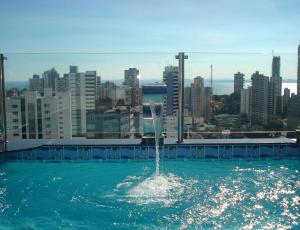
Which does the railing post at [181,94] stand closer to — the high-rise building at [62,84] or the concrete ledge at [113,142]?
the concrete ledge at [113,142]

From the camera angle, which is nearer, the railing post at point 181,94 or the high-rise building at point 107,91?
the high-rise building at point 107,91

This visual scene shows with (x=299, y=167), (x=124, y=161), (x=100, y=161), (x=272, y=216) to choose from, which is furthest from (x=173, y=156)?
(x=272, y=216)

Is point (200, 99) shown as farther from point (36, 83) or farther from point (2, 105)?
point (2, 105)

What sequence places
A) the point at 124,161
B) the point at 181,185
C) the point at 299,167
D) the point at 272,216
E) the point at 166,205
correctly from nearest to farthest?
the point at 272,216 < the point at 166,205 < the point at 181,185 < the point at 299,167 < the point at 124,161

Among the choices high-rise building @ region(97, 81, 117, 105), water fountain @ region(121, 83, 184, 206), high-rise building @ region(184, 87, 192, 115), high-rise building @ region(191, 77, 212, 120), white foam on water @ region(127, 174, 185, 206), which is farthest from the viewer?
high-rise building @ region(184, 87, 192, 115)

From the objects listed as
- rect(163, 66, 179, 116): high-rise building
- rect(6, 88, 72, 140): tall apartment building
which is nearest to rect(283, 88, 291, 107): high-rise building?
rect(163, 66, 179, 116): high-rise building

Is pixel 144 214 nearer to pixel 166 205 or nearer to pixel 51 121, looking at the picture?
pixel 166 205

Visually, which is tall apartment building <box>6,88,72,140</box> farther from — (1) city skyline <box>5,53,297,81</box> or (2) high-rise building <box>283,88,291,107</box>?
(2) high-rise building <box>283,88,291,107</box>

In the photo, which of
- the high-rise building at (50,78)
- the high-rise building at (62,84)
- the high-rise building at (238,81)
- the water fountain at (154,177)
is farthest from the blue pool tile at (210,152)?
the high-rise building at (50,78)
